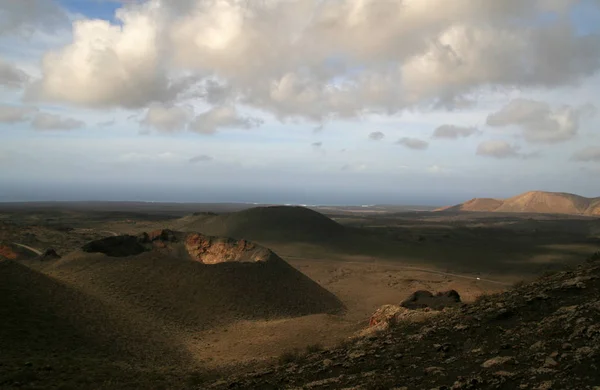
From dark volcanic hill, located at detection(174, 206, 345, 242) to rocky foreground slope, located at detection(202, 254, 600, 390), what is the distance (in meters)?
46.1

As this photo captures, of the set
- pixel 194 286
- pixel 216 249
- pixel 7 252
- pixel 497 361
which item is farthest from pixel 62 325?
pixel 7 252

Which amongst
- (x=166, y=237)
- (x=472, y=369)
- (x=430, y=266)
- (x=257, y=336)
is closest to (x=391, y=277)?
(x=430, y=266)

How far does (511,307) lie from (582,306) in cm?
149

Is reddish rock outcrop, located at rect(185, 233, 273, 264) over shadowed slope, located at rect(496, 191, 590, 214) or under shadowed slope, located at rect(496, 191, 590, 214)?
under

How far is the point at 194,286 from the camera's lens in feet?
69.4

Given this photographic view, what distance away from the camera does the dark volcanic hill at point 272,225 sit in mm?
57781

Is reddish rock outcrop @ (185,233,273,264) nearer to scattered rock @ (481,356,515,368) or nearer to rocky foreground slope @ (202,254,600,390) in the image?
rocky foreground slope @ (202,254,600,390)

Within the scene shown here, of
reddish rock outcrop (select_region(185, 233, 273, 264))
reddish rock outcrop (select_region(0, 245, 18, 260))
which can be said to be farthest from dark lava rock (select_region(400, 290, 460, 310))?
reddish rock outcrop (select_region(0, 245, 18, 260))

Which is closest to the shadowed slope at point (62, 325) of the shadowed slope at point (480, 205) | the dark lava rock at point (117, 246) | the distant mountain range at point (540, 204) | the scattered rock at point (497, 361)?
the dark lava rock at point (117, 246)

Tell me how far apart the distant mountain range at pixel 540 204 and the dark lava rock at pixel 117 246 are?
147 m

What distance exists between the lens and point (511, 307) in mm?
9258

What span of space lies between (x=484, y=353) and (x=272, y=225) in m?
54.9

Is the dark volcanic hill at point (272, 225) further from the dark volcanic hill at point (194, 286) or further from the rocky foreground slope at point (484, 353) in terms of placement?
the rocky foreground slope at point (484, 353)

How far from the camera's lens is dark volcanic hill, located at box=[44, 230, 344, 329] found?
19.3 m
